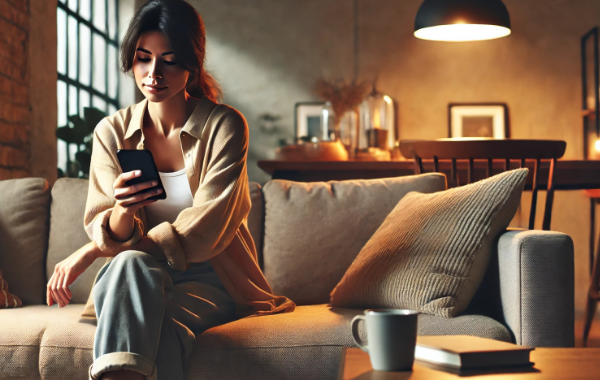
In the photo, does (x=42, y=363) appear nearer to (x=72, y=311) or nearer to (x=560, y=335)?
(x=72, y=311)

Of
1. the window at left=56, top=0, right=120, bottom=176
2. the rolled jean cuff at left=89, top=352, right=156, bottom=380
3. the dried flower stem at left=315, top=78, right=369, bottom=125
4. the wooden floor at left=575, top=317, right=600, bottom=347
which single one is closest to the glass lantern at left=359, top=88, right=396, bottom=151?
the dried flower stem at left=315, top=78, right=369, bottom=125

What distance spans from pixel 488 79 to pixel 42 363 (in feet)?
16.7

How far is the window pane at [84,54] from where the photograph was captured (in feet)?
15.7

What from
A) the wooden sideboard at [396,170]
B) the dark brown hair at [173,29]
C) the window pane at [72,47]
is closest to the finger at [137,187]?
the dark brown hair at [173,29]

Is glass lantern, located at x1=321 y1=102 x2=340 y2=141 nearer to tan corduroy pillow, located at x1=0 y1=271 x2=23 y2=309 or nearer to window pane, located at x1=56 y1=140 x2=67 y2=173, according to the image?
window pane, located at x1=56 y1=140 x2=67 y2=173

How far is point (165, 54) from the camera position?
4.81 feet

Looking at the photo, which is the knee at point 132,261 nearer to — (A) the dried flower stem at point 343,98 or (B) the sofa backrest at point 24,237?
(B) the sofa backrest at point 24,237

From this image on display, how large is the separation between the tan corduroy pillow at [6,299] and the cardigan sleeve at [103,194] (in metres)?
0.41

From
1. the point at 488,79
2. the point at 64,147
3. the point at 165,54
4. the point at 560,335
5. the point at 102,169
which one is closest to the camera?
the point at 560,335

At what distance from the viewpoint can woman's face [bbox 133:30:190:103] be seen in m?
1.46

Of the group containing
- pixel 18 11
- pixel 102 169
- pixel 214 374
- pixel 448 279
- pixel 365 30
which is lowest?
pixel 214 374

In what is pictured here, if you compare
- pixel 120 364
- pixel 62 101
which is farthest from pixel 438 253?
pixel 62 101

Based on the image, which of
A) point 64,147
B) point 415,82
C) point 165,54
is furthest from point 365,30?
point 165,54

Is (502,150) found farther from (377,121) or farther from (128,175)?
(377,121)
